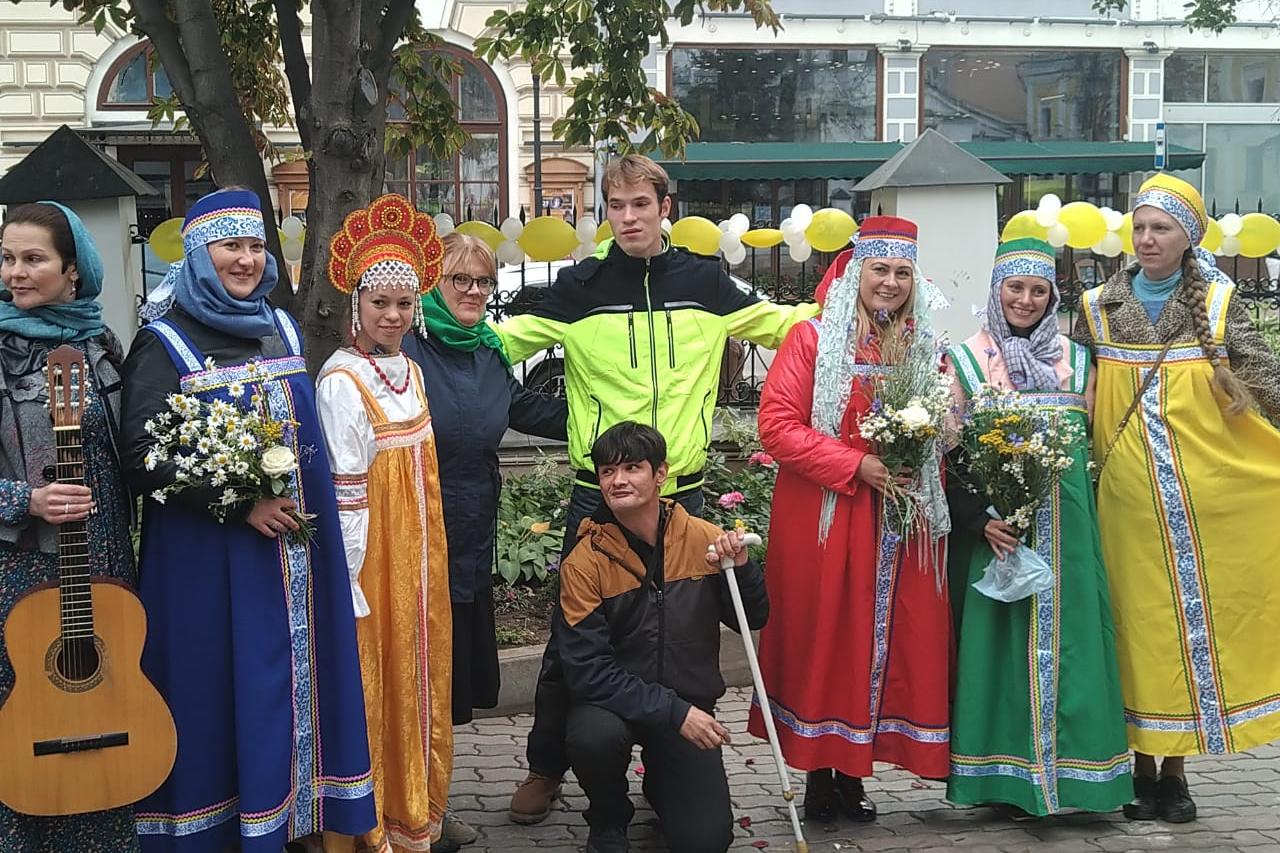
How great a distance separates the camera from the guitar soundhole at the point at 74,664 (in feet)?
11.1

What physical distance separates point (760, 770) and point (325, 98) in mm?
3447

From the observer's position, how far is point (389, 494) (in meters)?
4.05

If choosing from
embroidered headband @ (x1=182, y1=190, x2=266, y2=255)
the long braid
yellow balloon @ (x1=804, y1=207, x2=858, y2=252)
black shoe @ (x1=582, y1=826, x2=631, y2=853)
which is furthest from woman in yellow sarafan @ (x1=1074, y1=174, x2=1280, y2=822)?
yellow balloon @ (x1=804, y1=207, x2=858, y2=252)

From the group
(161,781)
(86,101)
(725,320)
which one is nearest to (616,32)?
(725,320)

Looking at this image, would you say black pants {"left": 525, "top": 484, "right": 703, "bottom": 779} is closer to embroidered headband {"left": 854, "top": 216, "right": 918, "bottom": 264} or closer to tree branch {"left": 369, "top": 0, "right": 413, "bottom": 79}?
embroidered headband {"left": 854, "top": 216, "right": 918, "bottom": 264}

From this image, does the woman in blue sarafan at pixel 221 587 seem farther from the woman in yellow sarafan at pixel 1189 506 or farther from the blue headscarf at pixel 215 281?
the woman in yellow sarafan at pixel 1189 506

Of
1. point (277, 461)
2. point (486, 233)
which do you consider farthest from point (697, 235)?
point (277, 461)

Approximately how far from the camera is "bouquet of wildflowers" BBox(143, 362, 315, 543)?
3506 mm

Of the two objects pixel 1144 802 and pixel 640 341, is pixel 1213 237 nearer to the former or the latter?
pixel 1144 802

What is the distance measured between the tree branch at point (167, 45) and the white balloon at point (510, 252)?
2.04m

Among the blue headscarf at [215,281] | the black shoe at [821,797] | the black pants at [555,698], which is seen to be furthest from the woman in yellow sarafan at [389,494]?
the black shoe at [821,797]

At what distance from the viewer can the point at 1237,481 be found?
469cm

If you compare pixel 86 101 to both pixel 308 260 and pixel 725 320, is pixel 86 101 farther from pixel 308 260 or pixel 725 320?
pixel 725 320

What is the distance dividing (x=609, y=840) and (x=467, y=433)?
1328 millimetres
